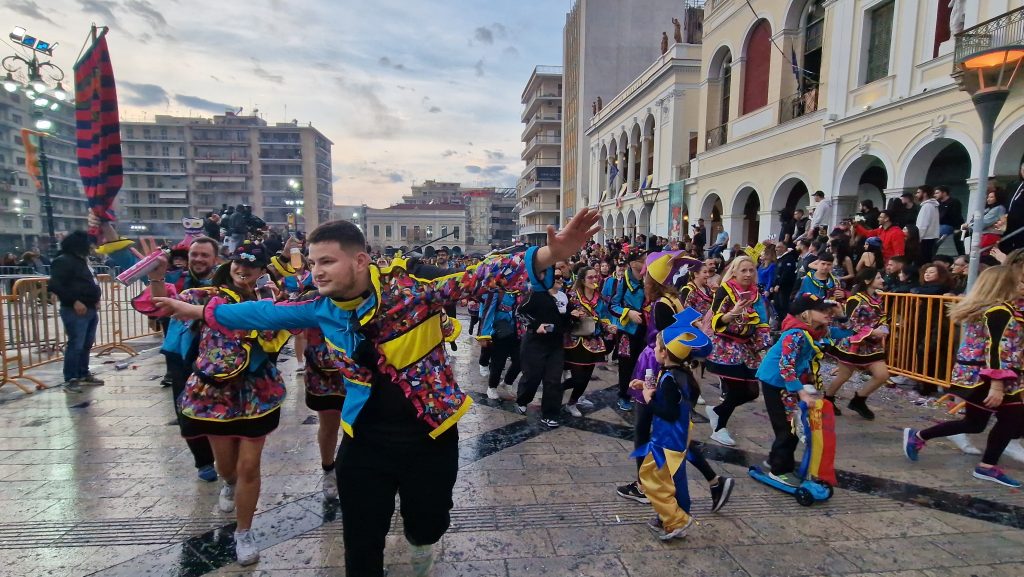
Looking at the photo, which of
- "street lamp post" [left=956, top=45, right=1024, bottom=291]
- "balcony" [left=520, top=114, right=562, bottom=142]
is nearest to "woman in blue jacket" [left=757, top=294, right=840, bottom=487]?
"street lamp post" [left=956, top=45, right=1024, bottom=291]

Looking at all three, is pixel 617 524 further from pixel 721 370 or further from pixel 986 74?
pixel 986 74

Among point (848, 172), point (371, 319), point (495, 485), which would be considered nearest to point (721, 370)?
point (495, 485)

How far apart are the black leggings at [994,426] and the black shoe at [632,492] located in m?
2.97

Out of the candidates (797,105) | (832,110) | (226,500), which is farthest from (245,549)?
(797,105)

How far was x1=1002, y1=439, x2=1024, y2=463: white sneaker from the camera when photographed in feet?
15.5

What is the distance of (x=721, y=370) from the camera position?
16.5 ft

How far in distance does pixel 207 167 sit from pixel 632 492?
94.3 m

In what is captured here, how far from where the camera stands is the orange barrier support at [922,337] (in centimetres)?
664

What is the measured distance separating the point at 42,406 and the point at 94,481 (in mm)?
3173

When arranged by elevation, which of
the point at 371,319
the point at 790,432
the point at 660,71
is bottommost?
the point at 790,432

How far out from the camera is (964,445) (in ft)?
16.1

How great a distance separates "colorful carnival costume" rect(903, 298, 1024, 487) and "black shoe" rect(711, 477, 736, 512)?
8.14 feet

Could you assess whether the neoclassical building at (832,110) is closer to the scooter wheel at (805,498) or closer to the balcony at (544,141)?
the scooter wheel at (805,498)

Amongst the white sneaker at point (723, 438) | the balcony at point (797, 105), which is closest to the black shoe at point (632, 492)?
the white sneaker at point (723, 438)
